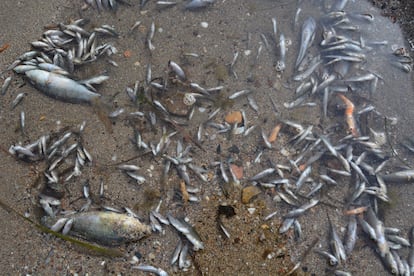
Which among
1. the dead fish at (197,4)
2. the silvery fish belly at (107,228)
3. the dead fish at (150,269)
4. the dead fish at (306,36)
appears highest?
the dead fish at (197,4)

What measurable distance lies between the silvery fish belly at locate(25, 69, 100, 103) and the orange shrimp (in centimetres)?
331

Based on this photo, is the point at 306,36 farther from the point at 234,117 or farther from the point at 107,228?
the point at 107,228

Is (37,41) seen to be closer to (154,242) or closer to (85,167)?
(85,167)

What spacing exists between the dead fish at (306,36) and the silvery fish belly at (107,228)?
3064 mm

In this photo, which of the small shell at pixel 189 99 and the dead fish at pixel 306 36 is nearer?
the small shell at pixel 189 99

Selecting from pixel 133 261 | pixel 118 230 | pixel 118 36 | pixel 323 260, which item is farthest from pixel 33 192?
pixel 323 260

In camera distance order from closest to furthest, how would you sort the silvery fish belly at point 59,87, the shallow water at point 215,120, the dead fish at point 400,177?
the shallow water at point 215,120 < the dead fish at point 400,177 < the silvery fish belly at point 59,87

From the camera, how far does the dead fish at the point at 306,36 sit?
548 centimetres

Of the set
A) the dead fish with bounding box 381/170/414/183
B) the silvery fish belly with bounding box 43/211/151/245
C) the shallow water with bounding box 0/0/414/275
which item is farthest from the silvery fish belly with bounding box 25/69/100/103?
the dead fish with bounding box 381/170/414/183

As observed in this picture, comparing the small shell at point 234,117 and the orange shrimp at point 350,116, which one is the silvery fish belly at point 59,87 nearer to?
the small shell at point 234,117

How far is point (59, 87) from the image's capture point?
5074mm

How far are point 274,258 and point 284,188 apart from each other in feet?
2.74

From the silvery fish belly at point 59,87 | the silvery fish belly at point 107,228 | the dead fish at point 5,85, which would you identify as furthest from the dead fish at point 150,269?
the dead fish at point 5,85

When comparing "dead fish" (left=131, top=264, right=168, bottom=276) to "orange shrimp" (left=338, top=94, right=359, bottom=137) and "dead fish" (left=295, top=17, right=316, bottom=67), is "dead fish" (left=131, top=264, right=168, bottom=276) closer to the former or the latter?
"orange shrimp" (left=338, top=94, right=359, bottom=137)
